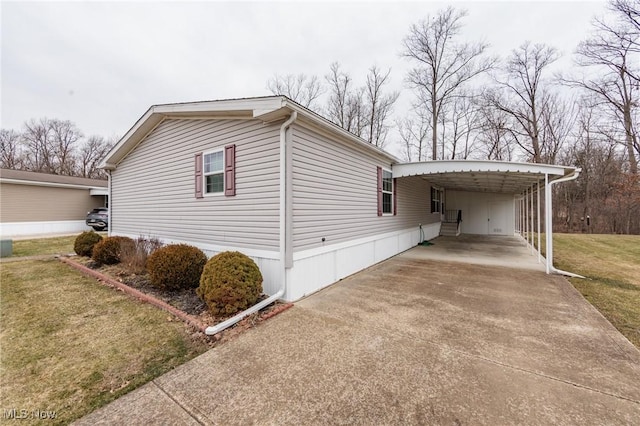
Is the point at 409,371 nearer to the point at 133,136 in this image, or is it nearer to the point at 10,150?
the point at 133,136

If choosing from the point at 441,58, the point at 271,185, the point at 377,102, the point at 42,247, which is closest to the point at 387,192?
the point at 271,185

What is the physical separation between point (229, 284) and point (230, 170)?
8.45 feet

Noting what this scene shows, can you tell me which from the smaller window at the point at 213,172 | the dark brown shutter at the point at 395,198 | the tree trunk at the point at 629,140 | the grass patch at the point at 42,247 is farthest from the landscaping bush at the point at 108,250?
the tree trunk at the point at 629,140

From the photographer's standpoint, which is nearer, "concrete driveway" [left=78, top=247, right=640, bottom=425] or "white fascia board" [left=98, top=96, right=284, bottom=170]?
"concrete driveway" [left=78, top=247, right=640, bottom=425]

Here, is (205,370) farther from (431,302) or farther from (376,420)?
(431,302)

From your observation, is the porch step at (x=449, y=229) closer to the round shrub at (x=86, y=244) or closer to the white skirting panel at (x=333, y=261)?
the white skirting panel at (x=333, y=261)

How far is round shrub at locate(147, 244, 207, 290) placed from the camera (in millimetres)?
4805

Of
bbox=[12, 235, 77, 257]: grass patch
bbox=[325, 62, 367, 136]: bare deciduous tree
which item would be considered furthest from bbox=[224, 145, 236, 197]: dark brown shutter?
bbox=[325, 62, 367, 136]: bare deciduous tree

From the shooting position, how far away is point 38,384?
8.31 ft

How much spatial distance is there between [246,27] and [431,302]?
43.2 ft

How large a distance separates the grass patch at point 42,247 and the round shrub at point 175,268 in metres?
7.18

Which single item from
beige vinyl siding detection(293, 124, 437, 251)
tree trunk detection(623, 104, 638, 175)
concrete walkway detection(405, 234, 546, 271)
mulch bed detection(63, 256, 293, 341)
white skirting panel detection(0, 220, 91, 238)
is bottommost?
mulch bed detection(63, 256, 293, 341)

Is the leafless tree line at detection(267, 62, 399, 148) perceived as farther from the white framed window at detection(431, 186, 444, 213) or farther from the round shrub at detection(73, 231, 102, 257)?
the round shrub at detection(73, 231, 102, 257)

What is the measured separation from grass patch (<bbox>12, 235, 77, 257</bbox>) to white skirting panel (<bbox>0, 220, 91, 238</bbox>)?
3.46m
